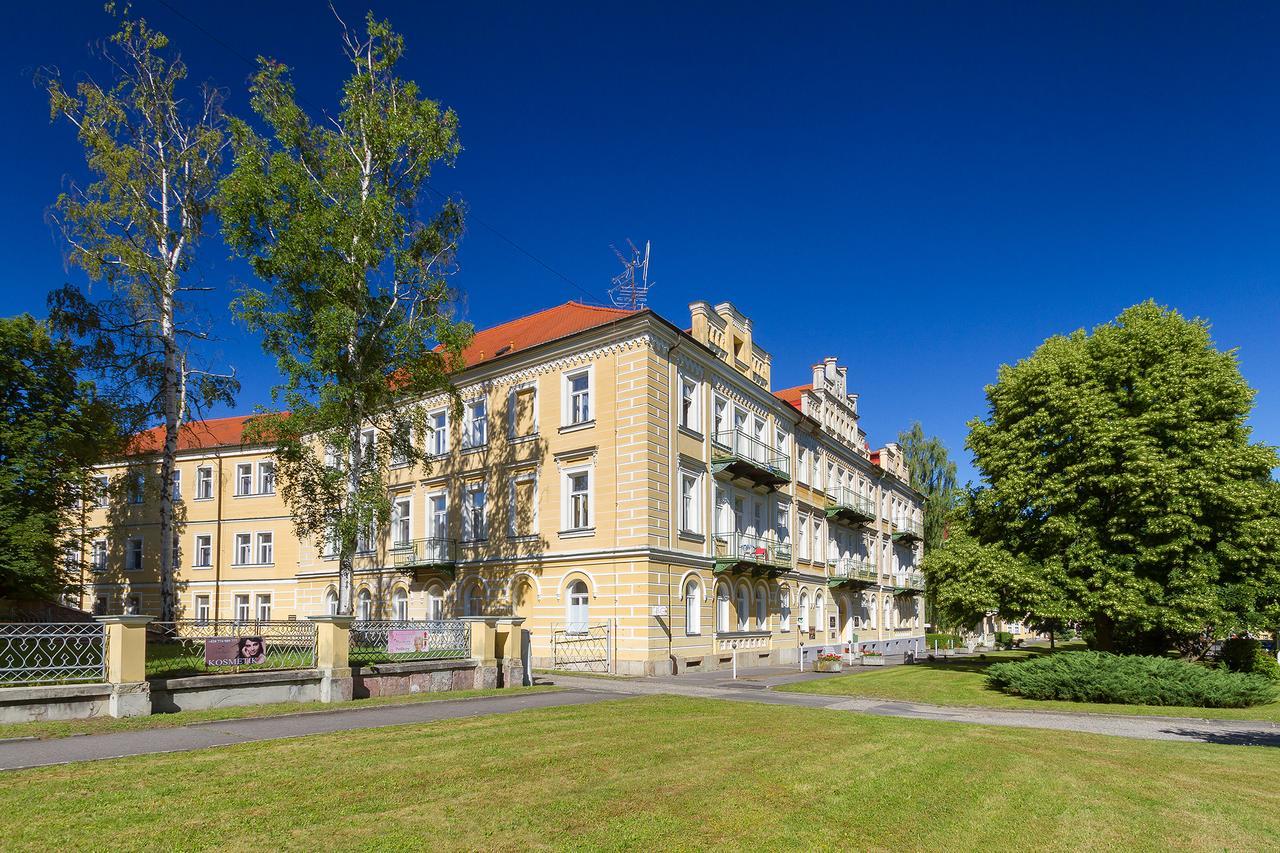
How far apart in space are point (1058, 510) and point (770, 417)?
1399 centimetres

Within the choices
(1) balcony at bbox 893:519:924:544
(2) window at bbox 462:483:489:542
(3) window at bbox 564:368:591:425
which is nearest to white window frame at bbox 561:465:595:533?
(3) window at bbox 564:368:591:425

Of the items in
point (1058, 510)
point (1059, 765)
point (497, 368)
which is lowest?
point (1059, 765)

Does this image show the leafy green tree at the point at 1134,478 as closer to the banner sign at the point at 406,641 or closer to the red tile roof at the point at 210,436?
the banner sign at the point at 406,641

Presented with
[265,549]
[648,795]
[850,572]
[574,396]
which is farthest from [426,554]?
[648,795]

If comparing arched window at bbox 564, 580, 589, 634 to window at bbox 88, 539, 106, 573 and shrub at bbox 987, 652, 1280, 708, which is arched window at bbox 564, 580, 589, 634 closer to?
shrub at bbox 987, 652, 1280, 708

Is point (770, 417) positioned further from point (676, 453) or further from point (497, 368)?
point (497, 368)

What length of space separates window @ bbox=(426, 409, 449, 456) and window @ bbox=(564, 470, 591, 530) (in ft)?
26.3

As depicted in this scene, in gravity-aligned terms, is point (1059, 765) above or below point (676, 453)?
below

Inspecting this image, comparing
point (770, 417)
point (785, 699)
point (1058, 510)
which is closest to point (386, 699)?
point (785, 699)

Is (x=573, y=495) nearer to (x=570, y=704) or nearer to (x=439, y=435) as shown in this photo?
(x=439, y=435)

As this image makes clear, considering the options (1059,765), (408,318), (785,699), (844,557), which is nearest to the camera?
(1059,765)

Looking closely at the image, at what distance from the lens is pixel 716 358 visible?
102ft

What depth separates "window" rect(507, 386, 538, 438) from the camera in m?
30.9

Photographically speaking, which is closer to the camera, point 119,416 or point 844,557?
point 119,416
